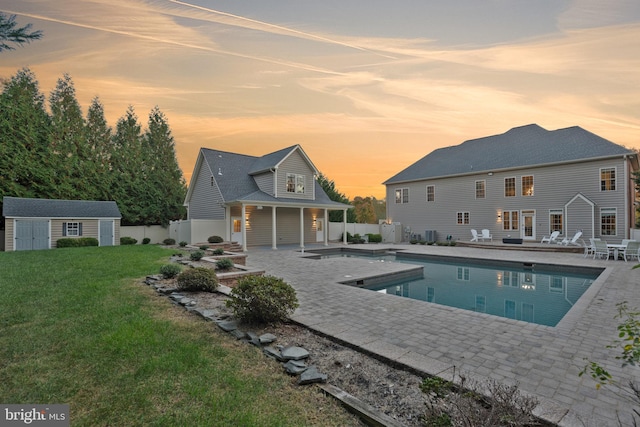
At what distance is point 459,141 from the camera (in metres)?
28.2

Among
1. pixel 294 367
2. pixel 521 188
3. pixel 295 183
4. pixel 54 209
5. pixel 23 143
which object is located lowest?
pixel 294 367

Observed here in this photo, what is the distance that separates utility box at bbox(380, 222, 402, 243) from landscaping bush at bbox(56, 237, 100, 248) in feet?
67.5

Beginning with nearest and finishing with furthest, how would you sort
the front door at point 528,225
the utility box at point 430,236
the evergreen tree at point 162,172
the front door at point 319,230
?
the front door at point 528,225, the front door at point 319,230, the utility box at point 430,236, the evergreen tree at point 162,172

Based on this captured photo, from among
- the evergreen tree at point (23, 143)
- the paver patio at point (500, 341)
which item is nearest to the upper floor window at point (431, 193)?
the paver patio at point (500, 341)

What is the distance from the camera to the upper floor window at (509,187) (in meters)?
21.5

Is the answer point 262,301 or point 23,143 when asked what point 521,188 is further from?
point 23,143

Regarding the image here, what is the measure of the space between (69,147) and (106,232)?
8.74 meters

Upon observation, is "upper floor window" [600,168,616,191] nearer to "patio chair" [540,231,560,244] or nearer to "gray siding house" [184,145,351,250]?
"patio chair" [540,231,560,244]

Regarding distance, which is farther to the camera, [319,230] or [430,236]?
[430,236]

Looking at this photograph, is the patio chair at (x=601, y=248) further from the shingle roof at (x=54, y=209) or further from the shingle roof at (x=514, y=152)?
the shingle roof at (x=54, y=209)

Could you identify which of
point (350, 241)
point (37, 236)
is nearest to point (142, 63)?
point (37, 236)

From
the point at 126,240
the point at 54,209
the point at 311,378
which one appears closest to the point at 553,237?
the point at 311,378

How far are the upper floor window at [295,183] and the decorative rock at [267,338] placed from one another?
17.7 meters

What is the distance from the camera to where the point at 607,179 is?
59.0 feet
